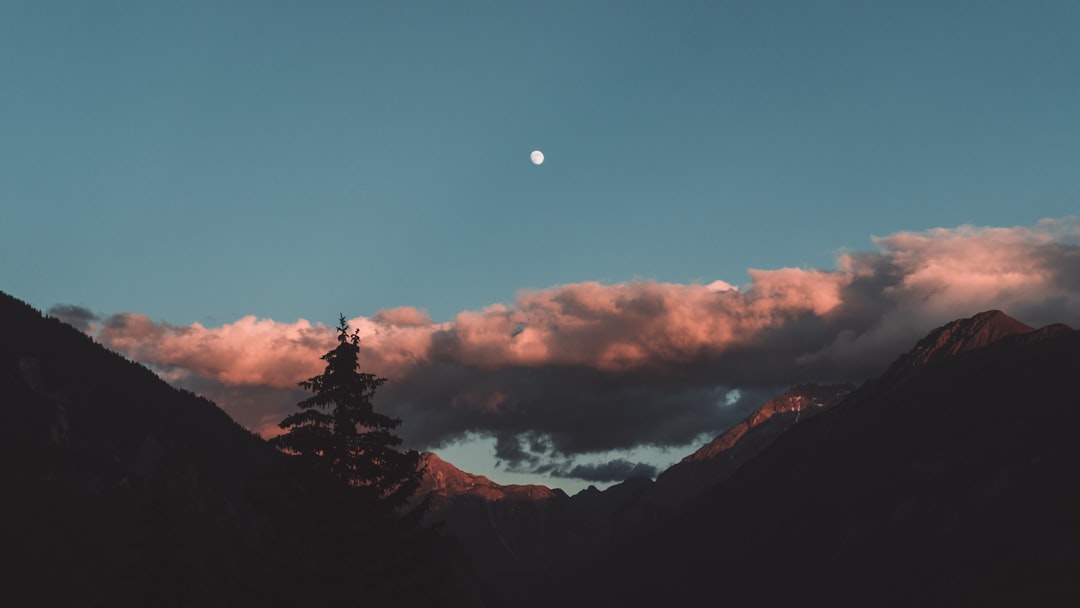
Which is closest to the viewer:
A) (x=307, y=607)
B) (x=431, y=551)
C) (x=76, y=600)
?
(x=307, y=607)

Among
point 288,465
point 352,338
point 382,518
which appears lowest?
A: point 382,518

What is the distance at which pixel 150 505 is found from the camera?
159ft

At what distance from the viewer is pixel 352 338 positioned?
38.3 m

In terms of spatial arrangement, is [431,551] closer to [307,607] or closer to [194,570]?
[307,607]

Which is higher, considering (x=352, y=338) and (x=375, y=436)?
(x=352, y=338)

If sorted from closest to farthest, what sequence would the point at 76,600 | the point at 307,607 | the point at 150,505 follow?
the point at 307,607 < the point at 150,505 < the point at 76,600

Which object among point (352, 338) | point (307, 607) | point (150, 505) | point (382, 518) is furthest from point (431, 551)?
point (150, 505)

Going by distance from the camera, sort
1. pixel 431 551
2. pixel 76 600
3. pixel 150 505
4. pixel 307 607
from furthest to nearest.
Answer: pixel 76 600 → pixel 150 505 → pixel 431 551 → pixel 307 607

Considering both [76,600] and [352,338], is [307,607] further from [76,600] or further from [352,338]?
[76,600]

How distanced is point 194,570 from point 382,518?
789 inches

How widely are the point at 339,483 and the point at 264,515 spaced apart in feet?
9.85

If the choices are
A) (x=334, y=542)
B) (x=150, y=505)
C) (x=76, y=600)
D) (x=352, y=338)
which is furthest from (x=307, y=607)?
(x=76, y=600)

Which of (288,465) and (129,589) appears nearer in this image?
(288,465)

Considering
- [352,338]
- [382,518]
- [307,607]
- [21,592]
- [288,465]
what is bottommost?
[307,607]
